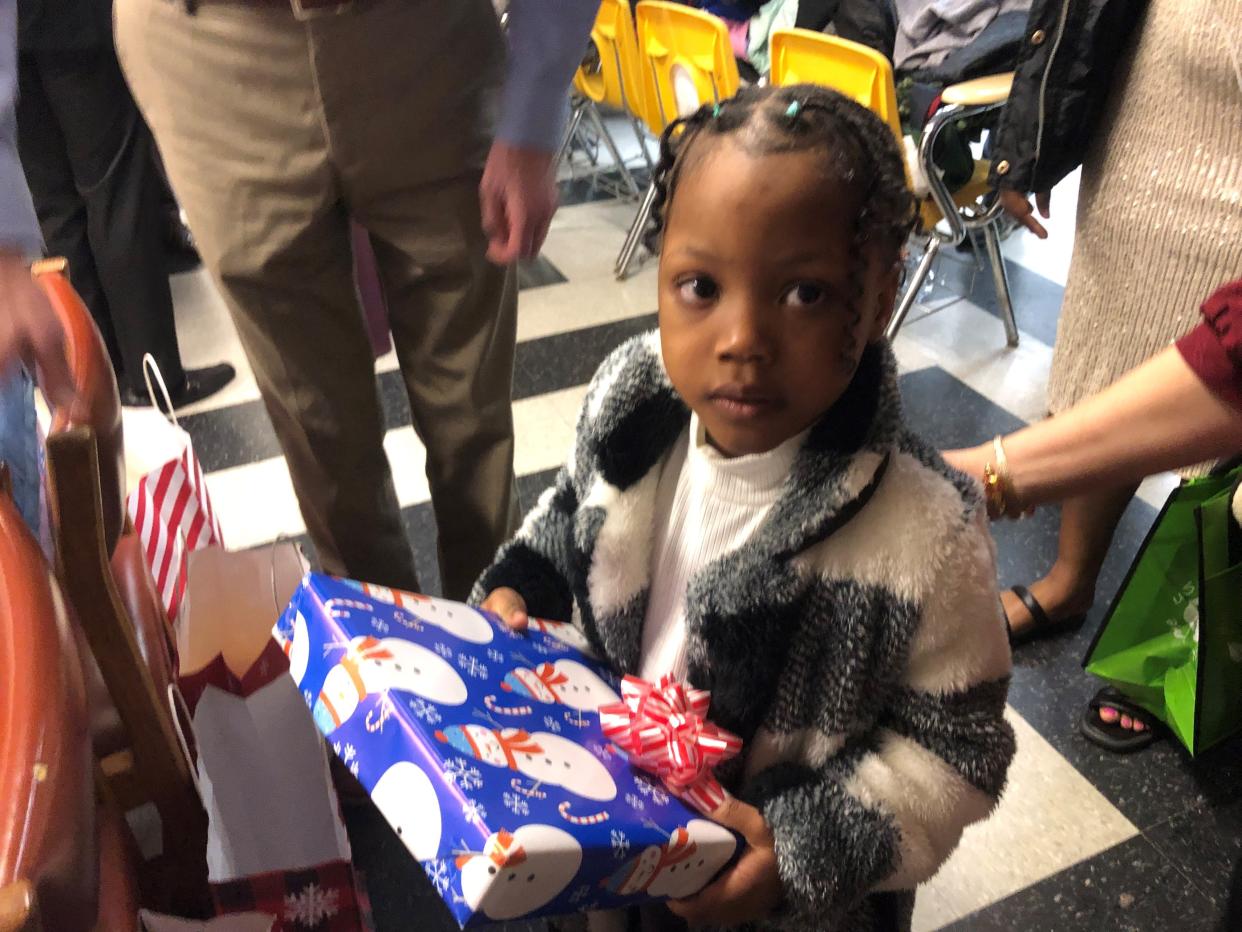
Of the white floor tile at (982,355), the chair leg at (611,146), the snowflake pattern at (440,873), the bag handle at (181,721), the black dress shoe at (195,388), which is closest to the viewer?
the snowflake pattern at (440,873)

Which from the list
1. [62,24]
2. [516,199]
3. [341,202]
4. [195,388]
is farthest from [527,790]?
[195,388]

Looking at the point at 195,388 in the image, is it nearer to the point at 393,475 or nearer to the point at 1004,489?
the point at 393,475

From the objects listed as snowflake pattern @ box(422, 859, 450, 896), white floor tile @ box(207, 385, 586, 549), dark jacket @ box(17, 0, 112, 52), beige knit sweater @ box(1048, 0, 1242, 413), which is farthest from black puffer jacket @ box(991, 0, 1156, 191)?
dark jacket @ box(17, 0, 112, 52)

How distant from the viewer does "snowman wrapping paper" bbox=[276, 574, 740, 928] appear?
1.71ft

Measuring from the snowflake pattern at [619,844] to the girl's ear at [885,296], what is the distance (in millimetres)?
345

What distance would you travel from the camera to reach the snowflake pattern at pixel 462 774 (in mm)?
542

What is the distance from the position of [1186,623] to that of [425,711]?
1.24 meters

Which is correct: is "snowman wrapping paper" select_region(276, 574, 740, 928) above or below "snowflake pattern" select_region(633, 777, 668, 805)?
above

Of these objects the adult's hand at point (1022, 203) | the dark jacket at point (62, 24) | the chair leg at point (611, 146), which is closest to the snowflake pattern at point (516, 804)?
the adult's hand at point (1022, 203)

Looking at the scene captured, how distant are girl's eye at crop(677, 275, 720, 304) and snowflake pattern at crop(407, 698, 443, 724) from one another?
305mm

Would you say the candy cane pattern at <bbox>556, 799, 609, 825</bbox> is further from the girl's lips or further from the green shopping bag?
the green shopping bag

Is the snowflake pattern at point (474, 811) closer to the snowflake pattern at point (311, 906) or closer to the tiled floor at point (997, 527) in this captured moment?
the snowflake pattern at point (311, 906)

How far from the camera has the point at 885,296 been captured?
62cm

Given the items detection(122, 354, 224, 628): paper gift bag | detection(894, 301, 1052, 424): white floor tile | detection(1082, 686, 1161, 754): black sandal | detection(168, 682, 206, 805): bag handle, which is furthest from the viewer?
detection(894, 301, 1052, 424): white floor tile
